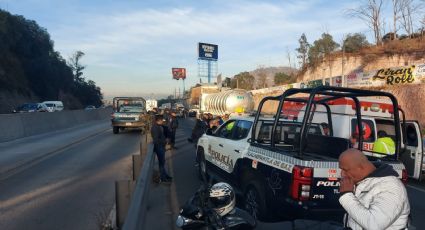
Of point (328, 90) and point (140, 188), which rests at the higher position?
point (328, 90)

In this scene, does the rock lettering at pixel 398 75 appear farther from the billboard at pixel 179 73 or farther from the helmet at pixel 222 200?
the billboard at pixel 179 73

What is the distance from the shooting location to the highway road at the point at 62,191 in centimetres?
694

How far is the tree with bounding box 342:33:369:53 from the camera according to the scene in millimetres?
55500

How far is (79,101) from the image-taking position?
10556 cm

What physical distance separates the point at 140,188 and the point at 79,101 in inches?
4137

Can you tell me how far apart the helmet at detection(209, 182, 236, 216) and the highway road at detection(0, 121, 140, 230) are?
288 centimetres

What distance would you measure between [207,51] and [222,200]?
271 feet

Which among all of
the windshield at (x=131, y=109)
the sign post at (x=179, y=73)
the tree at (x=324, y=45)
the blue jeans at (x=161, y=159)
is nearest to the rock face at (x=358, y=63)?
the tree at (x=324, y=45)

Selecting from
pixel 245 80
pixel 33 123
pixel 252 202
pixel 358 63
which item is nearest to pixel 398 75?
pixel 358 63

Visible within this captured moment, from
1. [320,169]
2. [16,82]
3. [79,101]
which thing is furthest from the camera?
[79,101]

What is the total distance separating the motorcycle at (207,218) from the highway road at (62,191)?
2.64 metres

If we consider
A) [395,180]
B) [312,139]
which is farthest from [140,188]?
[395,180]

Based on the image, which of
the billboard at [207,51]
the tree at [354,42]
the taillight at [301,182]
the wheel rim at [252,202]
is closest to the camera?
the taillight at [301,182]

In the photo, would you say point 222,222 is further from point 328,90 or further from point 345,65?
point 345,65
